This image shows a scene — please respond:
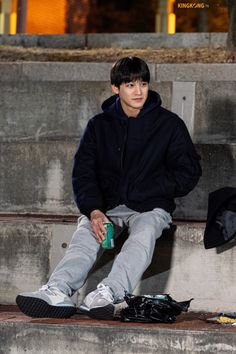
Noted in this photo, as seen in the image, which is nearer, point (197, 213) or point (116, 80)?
point (116, 80)

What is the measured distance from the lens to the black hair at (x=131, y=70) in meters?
6.39

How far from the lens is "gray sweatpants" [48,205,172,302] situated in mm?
5898

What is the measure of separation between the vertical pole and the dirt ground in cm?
124

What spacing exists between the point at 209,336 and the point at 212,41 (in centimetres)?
559

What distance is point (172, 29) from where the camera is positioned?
1355cm

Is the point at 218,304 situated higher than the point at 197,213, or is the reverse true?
the point at 197,213

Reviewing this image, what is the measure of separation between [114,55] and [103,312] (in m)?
4.44

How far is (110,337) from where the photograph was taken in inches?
219

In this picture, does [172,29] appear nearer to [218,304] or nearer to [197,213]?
[197,213]

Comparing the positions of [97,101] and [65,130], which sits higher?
[97,101]

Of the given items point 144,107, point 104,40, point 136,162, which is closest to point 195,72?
point 144,107

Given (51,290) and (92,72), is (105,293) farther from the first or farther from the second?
(92,72)

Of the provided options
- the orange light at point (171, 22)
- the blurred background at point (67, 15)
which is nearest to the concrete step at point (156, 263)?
the blurred background at point (67, 15)

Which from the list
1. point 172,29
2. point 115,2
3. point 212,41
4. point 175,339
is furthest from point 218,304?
point 115,2
